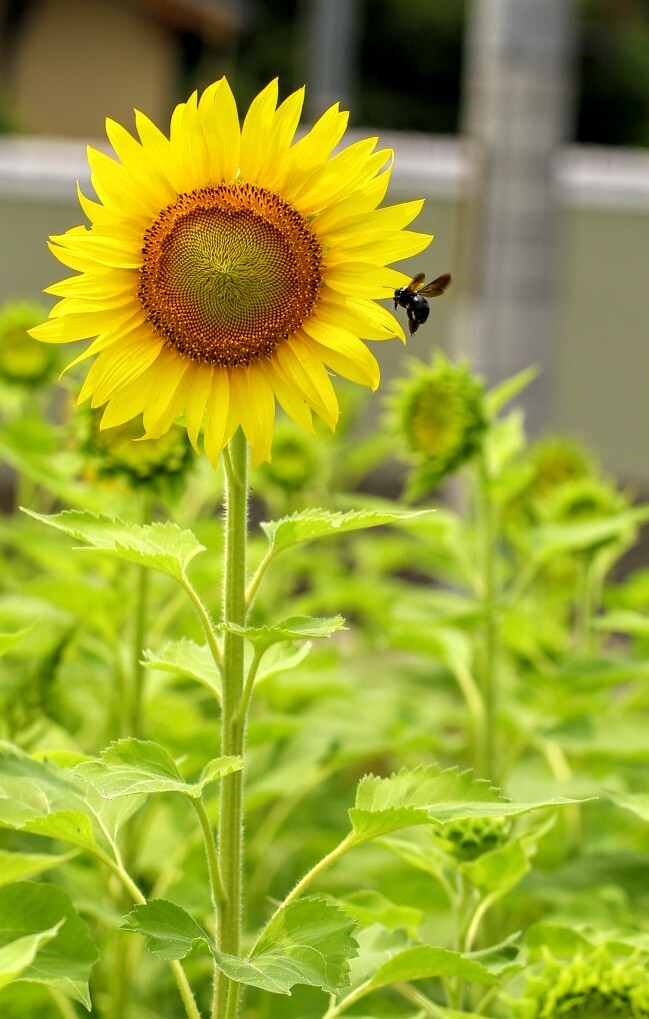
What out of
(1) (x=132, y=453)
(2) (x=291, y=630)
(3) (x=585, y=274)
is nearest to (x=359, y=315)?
(2) (x=291, y=630)

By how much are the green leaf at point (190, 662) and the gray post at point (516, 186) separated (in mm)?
2052

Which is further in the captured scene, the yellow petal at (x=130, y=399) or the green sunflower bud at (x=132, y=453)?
the green sunflower bud at (x=132, y=453)

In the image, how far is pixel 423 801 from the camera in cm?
62

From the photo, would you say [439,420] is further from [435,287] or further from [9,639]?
[9,639]

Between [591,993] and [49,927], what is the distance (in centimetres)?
26

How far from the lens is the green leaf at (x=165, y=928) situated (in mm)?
553

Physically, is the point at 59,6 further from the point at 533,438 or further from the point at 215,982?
the point at 215,982

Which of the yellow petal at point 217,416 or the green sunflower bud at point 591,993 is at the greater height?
the yellow petal at point 217,416

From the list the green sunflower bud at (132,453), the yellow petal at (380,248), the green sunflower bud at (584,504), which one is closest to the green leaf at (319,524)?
the yellow petal at (380,248)

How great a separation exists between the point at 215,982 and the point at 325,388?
278mm

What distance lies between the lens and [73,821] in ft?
1.99

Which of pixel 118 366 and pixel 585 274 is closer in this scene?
pixel 118 366

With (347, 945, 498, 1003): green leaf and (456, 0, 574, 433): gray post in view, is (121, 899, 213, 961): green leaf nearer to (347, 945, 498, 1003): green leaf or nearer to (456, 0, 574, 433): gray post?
(347, 945, 498, 1003): green leaf

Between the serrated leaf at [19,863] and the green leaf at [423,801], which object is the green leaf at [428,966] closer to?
the green leaf at [423,801]
